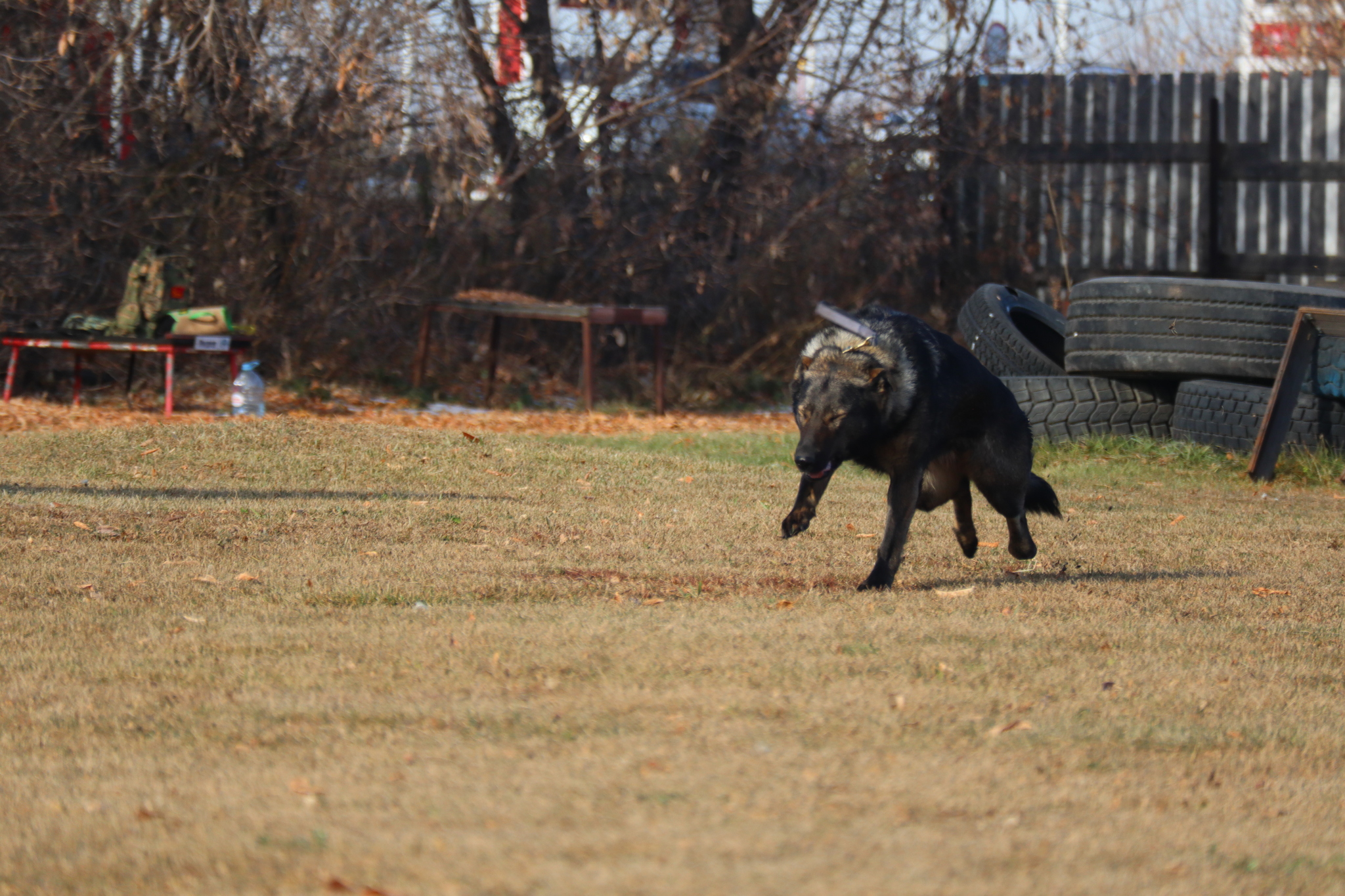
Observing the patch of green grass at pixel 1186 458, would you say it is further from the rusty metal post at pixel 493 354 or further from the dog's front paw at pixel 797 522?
the rusty metal post at pixel 493 354

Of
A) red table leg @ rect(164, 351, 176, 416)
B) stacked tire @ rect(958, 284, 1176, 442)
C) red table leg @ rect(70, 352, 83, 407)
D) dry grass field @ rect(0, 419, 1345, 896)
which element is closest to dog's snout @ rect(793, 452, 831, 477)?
dry grass field @ rect(0, 419, 1345, 896)

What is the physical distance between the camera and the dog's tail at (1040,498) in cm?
626

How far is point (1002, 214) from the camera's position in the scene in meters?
16.9

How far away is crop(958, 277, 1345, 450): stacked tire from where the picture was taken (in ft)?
31.6

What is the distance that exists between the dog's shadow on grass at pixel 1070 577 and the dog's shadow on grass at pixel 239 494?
9.20 ft

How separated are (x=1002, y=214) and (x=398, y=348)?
7.17 meters

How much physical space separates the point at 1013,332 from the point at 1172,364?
4.92 ft

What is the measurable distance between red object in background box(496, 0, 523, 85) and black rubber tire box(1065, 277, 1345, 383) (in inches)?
295

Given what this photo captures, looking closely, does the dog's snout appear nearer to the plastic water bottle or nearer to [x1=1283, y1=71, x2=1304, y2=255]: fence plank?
the plastic water bottle

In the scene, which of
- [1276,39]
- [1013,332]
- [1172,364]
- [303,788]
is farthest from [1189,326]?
[1276,39]

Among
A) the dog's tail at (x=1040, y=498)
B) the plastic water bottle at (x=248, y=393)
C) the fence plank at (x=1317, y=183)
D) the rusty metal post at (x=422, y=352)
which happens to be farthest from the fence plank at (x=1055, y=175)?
the dog's tail at (x=1040, y=498)

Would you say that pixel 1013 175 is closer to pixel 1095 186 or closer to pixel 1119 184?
pixel 1095 186

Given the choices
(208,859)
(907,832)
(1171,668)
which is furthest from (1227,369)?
(208,859)

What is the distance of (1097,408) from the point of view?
10.6 m
